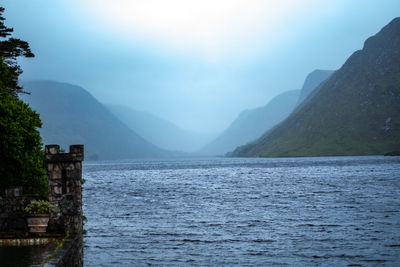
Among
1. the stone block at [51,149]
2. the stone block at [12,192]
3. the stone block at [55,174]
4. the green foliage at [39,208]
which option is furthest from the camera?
the stone block at [55,174]

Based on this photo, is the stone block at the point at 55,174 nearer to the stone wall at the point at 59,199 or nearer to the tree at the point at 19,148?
the stone wall at the point at 59,199

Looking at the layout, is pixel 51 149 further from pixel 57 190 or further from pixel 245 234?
pixel 245 234

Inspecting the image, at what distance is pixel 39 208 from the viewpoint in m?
19.0

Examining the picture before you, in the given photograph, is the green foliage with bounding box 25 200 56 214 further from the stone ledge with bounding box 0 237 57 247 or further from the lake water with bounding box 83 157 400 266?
the lake water with bounding box 83 157 400 266

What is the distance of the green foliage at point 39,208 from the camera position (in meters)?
18.9

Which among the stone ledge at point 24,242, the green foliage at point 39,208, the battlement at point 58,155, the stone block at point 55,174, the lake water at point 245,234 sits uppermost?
the battlement at point 58,155

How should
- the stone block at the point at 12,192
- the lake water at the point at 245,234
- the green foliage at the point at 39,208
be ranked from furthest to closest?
the lake water at the point at 245,234
the stone block at the point at 12,192
the green foliage at the point at 39,208

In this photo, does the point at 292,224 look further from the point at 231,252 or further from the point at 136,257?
the point at 136,257

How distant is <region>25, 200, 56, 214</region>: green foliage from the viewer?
1891cm

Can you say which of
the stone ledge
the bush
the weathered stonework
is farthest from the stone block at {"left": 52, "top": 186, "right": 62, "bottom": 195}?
the bush

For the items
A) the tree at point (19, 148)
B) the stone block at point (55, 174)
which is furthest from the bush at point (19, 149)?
the stone block at point (55, 174)

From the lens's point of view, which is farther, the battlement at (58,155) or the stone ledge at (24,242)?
the battlement at (58,155)

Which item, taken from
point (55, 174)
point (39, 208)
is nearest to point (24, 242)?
point (39, 208)

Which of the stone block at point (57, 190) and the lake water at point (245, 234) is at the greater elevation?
the stone block at point (57, 190)
